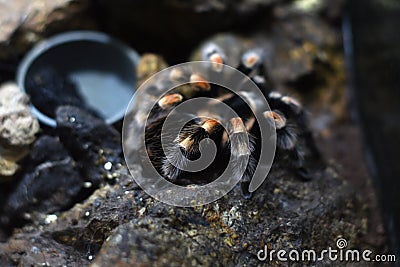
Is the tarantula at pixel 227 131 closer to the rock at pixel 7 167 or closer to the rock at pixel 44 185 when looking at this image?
the rock at pixel 44 185

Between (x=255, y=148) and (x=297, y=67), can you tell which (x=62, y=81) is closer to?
(x=255, y=148)

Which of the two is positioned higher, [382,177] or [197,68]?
[197,68]

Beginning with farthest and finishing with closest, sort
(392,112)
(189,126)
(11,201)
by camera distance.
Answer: (392,112) < (11,201) < (189,126)


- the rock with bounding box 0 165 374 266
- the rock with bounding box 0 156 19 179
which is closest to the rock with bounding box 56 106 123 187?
the rock with bounding box 0 165 374 266

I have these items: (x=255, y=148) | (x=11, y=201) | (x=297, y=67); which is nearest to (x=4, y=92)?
(x=11, y=201)

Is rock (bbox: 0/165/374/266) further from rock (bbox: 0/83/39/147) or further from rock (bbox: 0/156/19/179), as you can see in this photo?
rock (bbox: 0/83/39/147)

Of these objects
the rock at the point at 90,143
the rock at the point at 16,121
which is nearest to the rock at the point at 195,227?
the rock at the point at 90,143
